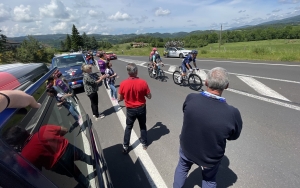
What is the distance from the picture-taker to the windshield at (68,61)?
10.4 metres

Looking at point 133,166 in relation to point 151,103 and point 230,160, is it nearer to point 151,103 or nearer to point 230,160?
point 230,160

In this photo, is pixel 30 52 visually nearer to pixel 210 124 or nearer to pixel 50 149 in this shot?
pixel 50 149

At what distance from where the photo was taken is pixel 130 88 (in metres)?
3.65

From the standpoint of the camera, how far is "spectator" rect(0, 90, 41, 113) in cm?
111

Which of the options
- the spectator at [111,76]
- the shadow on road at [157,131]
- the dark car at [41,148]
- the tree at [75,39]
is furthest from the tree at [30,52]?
the tree at [75,39]

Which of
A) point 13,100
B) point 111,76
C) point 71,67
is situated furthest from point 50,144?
point 71,67

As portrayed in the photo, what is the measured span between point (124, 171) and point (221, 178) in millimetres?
1671

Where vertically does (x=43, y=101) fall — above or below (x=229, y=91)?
above

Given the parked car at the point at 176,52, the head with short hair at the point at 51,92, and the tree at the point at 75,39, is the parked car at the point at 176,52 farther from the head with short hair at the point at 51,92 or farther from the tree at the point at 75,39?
the tree at the point at 75,39

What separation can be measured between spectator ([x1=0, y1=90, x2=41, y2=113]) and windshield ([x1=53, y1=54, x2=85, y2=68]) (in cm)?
971

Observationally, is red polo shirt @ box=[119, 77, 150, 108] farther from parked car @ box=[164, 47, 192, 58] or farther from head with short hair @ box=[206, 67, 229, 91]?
parked car @ box=[164, 47, 192, 58]

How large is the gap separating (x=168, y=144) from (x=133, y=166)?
0.98m

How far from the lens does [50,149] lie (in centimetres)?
138

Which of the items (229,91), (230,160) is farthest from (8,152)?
(229,91)
